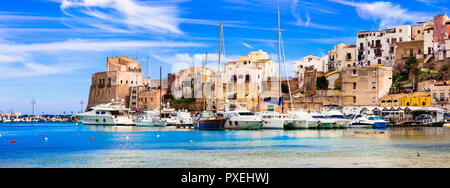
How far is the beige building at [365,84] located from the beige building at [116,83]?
136 ft

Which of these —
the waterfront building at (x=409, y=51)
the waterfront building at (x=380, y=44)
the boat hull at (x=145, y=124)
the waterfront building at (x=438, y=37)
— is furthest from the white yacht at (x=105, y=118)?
the waterfront building at (x=438, y=37)

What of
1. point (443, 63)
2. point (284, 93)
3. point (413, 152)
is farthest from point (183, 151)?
point (284, 93)

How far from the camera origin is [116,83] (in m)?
89.9

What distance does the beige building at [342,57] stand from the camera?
232 ft

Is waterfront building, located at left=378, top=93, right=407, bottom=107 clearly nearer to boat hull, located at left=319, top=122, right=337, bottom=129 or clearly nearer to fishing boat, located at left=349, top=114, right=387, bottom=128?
fishing boat, located at left=349, top=114, right=387, bottom=128

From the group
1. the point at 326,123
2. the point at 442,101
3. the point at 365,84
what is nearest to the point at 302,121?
the point at 326,123

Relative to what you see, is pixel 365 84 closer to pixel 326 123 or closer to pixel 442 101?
pixel 442 101

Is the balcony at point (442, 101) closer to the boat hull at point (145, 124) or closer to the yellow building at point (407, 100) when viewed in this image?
the yellow building at point (407, 100)

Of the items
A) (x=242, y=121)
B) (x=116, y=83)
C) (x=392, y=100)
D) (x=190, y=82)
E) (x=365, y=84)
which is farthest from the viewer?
(x=116, y=83)

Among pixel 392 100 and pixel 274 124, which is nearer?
pixel 274 124

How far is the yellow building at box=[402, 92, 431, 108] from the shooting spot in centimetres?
5269

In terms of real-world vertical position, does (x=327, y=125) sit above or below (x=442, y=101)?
below

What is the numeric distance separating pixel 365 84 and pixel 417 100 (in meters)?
7.27

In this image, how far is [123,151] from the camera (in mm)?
23547
